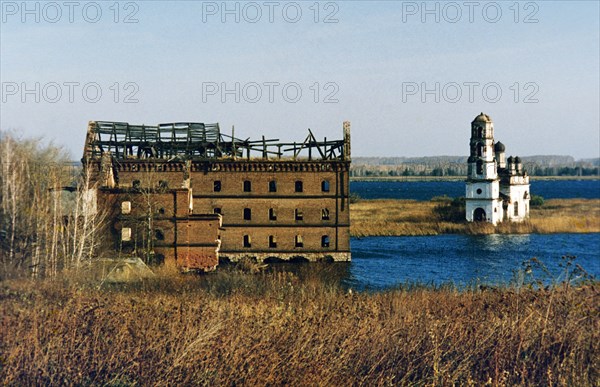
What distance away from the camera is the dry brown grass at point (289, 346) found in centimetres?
908

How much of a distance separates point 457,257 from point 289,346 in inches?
1520

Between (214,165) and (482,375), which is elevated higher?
(214,165)

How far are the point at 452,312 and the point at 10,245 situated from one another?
15.8m

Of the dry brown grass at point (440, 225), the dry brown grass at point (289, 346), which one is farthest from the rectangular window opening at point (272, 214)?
the dry brown grass at point (289, 346)

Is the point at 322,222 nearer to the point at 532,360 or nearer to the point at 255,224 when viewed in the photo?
the point at 255,224

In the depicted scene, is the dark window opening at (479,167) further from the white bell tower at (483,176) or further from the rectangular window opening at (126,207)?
the rectangular window opening at (126,207)

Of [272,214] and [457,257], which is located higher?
[272,214]

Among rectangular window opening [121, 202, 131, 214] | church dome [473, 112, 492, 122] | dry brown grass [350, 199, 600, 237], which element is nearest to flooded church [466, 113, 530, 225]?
church dome [473, 112, 492, 122]

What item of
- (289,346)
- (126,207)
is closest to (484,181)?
(126,207)

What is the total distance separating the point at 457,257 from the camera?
153ft

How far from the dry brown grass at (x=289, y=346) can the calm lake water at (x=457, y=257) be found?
18.4 metres

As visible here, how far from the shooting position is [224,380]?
8.88 m

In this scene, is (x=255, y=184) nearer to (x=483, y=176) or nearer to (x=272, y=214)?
(x=272, y=214)

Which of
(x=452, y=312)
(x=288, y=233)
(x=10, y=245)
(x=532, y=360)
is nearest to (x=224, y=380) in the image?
(x=532, y=360)
